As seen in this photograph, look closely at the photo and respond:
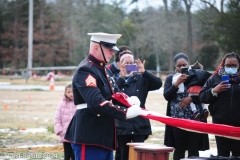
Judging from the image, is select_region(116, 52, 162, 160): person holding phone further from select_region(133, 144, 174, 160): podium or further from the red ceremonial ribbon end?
the red ceremonial ribbon end

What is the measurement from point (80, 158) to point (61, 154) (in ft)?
15.4

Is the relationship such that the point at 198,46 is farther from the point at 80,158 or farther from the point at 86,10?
the point at 80,158

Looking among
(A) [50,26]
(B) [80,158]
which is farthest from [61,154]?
(A) [50,26]

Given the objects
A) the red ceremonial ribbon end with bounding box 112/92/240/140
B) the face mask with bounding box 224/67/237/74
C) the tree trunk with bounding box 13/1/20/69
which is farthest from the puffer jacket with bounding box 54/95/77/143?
the tree trunk with bounding box 13/1/20/69

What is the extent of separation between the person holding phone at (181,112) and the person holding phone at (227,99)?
1.58 feet

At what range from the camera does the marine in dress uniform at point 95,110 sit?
5336 mm

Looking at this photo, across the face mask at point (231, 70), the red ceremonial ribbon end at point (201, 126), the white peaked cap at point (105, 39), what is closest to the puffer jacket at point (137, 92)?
the face mask at point (231, 70)

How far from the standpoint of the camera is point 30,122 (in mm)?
15734

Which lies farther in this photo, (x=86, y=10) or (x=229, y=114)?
(x=86, y=10)

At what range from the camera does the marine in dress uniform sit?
210 inches

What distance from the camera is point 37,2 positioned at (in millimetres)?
62000

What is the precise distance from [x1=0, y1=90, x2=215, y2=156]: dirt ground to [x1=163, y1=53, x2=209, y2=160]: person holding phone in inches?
132

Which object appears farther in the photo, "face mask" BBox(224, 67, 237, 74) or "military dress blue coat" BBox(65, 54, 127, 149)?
"face mask" BBox(224, 67, 237, 74)

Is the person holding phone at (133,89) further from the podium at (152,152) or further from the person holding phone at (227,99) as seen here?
the podium at (152,152)
